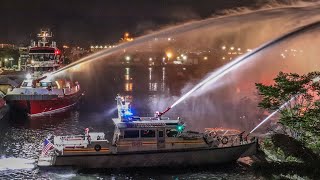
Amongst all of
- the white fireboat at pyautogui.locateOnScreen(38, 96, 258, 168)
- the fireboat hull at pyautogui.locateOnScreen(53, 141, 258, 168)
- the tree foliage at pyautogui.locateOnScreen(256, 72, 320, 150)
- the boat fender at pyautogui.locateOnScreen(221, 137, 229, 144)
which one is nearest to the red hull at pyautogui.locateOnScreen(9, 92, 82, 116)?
the white fireboat at pyautogui.locateOnScreen(38, 96, 258, 168)

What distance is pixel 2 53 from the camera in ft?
429

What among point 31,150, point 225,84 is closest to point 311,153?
point 31,150

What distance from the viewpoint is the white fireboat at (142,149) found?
108ft

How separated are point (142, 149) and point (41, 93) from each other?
113ft

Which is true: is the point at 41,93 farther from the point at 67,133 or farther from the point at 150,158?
the point at 150,158

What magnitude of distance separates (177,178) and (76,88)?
4743 centimetres

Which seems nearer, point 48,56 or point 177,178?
point 177,178

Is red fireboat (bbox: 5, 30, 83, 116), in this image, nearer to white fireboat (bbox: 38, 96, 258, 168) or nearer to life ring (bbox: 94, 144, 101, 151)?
white fireboat (bbox: 38, 96, 258, 168)

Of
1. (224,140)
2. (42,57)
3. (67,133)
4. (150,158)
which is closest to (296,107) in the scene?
(224,140)

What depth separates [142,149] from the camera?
33.3m

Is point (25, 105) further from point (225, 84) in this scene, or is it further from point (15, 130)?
point (225, 84)

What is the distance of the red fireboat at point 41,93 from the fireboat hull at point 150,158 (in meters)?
30.8

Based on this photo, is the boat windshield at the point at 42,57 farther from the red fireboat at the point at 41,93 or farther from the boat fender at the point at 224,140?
the boat fender at the point at 224,140

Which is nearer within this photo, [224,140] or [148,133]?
[148,133]
